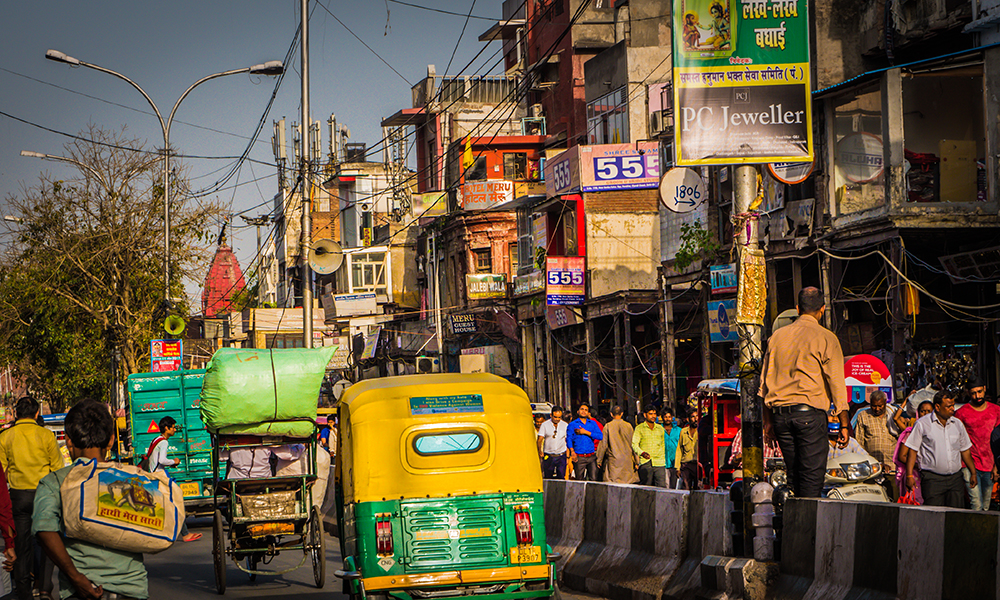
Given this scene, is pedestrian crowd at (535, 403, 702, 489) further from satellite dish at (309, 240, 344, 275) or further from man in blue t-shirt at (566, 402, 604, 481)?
satellite dish at (309, 240, 344, 275)

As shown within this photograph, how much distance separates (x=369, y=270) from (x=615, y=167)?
1233 inches

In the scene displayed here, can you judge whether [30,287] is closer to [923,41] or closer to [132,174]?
[132,174]

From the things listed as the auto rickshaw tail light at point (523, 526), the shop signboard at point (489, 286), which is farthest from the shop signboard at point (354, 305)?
the auto rickshaw tail light at point (523, 526)

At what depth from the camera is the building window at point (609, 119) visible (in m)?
41.3

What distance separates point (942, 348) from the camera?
73.4 feet

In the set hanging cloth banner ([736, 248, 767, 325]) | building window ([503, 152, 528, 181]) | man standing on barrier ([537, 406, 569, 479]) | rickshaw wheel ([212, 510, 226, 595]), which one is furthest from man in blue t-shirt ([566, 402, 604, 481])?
building window ([503, 152, 528, 181])

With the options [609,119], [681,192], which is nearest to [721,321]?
[681,192]

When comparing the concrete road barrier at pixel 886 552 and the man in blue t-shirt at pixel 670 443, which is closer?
the concrete road barrier at pixel 886 552

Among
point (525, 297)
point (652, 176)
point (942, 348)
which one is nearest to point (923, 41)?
point (942, 348)

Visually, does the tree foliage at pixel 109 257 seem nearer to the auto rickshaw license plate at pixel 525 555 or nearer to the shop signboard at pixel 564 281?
the shop signboard at pixel 564 281

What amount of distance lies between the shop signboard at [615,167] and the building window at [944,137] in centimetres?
1552

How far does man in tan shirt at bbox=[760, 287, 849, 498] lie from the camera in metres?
9.14

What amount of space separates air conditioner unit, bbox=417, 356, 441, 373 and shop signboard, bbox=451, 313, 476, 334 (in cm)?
426

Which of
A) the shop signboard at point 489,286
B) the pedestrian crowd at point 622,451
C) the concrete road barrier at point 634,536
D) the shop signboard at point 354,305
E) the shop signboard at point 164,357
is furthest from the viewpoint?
the shop signboard at point 354,305
